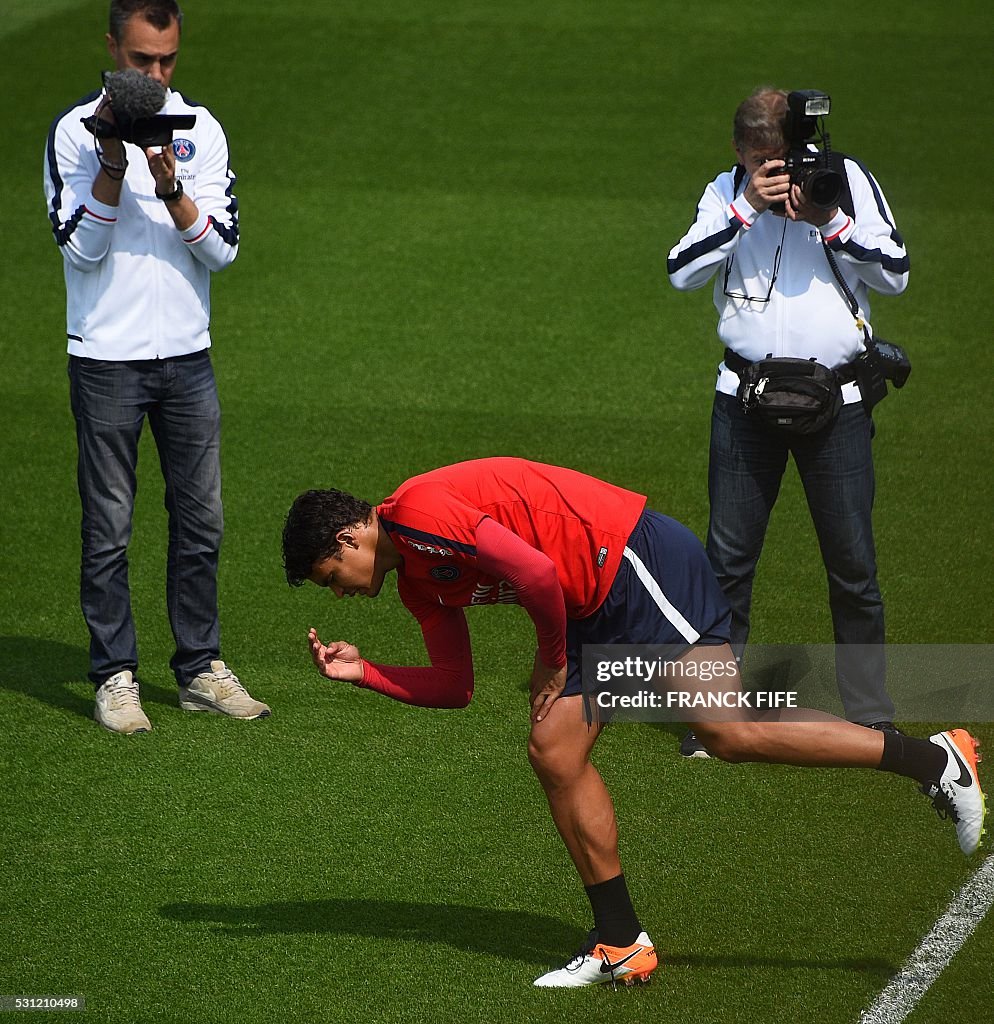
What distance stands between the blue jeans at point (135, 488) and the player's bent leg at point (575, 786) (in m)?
2.22

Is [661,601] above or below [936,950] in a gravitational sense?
above

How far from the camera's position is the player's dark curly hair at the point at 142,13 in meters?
5.84

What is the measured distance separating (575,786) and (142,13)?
3.29 meters

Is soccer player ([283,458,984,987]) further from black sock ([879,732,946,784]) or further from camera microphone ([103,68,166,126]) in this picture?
camera microphone ([103,68,166,126])

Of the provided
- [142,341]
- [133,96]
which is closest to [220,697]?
[142,341]

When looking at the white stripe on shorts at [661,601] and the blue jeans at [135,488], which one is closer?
the white stripe on shorts at [661,601]

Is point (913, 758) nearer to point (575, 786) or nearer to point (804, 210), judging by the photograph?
point (575, 786)

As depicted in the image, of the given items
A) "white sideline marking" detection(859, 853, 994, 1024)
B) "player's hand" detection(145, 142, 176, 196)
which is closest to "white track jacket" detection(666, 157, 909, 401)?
"white sideline marking" detection(859, 853, 994, 1024)

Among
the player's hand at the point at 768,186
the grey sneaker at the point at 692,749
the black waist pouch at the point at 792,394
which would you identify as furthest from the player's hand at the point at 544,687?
the player's hand at the point at 768,186

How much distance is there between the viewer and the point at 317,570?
4391 mm

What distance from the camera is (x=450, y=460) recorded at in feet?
28.8

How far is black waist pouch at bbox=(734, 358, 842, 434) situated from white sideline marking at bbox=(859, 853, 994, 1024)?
159cm

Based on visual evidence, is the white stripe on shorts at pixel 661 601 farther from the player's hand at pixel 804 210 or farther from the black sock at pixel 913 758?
the player's hand at pixel 804 210

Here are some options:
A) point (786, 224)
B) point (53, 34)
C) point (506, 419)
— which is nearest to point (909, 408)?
point (506, 419)
